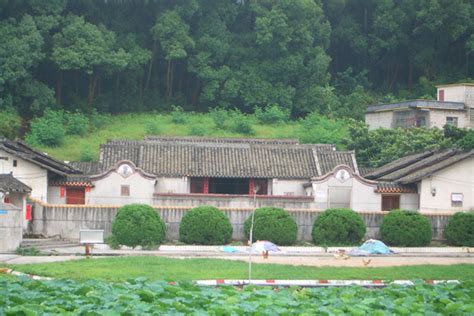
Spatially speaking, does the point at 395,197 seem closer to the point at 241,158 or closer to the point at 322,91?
the point at 241,158

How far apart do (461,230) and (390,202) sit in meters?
5.15

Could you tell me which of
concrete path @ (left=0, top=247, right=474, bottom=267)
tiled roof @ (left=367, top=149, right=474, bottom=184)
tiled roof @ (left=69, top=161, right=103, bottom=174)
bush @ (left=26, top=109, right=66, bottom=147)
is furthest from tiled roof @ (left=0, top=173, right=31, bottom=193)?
bush @ (left=26, top=109, right=66, bottom=147)

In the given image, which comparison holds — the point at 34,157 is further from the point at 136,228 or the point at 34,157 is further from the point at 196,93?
the point at 196,93

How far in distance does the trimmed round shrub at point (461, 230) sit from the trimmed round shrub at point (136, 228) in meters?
10.7

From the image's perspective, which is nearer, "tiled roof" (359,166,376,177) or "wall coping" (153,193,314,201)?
"wall coping" (153,193,314,201)

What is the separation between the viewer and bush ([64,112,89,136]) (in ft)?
184

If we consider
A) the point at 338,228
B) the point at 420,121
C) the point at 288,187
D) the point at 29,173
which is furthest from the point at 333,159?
the point at 29,173

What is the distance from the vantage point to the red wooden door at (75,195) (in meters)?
42.9

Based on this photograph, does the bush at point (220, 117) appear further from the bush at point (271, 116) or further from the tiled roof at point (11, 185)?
the tiled roof at point (11, 185)

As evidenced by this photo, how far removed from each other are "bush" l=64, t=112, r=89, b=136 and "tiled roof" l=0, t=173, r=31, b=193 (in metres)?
17.4

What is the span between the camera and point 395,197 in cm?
4362

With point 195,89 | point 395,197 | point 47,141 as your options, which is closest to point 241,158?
point 395,197

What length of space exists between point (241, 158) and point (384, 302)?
23.7m

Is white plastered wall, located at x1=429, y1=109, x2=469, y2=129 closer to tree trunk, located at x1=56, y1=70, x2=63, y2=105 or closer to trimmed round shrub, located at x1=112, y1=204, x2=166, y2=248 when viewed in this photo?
tree trunk, located at x1=56, y1=70, x2=63, y2=105
